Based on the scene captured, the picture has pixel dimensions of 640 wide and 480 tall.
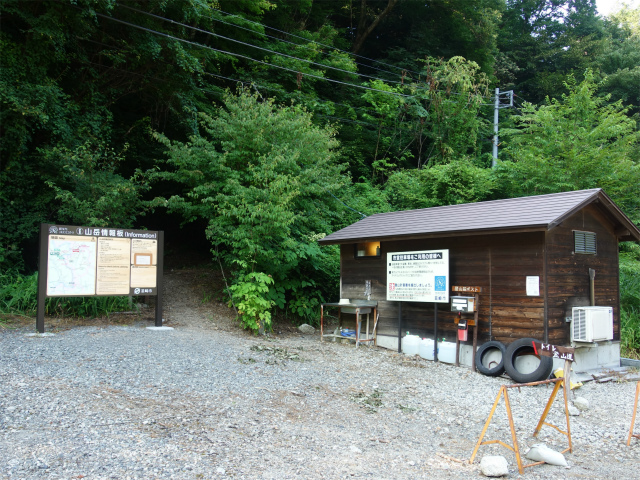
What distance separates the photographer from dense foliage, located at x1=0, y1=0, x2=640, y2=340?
10781 mm

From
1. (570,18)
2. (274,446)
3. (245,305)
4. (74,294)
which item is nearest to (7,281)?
(74,294)

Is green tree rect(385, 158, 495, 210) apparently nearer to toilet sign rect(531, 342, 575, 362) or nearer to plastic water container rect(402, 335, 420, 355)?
plastic water container rect(402, 335, 420, 355)

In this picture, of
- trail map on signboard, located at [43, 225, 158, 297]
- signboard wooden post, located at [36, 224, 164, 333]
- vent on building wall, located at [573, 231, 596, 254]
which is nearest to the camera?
signboard wooden post, located at [36, 224, 164, 333]

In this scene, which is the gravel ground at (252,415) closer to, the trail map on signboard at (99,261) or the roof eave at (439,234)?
the trail map on signboard at (99,261)

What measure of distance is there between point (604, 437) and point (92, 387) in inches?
238

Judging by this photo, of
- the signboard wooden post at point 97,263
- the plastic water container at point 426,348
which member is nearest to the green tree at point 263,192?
the signboard wooden post at point 97,263

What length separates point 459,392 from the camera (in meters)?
7.02

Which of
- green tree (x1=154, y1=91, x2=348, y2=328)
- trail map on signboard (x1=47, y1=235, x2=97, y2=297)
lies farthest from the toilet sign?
trail map on signboard (x1=47, y1=235, x2=97, y2=297)

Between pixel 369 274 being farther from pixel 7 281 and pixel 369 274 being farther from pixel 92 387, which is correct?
pixel 7 281

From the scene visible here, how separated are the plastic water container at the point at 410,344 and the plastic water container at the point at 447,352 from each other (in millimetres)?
537

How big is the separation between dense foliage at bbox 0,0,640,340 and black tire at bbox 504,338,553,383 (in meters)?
5.08

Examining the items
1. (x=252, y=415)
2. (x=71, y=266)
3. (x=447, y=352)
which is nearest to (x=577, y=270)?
(x=447, y=352)

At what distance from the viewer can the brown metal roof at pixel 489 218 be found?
26.3ft

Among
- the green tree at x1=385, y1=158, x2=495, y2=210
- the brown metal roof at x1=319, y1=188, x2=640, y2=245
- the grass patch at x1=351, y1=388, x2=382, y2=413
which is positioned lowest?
the grass patch at x1=351, y1=388, x2=382, y2=413
